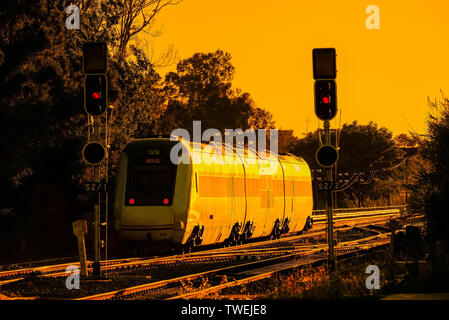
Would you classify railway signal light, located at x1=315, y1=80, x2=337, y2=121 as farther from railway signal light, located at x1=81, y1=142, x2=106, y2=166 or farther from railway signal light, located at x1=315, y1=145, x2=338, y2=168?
railway signal light, located at x1=81, y1=142, x2=106, y2=166

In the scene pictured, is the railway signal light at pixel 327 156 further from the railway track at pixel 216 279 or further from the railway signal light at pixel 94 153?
the railway signal light at pixel 94 153

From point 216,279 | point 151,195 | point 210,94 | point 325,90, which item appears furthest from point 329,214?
point 210,94

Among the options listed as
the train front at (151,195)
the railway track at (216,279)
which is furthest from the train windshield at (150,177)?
the railway track at (216,279)

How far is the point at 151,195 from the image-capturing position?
87.6 ft

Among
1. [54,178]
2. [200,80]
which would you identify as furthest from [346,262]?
[200,80]

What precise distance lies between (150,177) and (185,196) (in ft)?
4.04

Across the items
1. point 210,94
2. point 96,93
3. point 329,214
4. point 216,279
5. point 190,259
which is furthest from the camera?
point 210,94

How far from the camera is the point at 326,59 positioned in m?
18.0

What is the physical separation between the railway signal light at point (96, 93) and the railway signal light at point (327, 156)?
449 centimetres

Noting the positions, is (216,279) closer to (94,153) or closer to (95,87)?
(94,153)

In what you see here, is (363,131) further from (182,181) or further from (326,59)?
(326,59)

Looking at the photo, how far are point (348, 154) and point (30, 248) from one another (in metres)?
59.1

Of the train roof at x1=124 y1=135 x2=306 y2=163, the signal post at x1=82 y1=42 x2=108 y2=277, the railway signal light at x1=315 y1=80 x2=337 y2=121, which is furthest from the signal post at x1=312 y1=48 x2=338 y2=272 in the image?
the train roof at x1=124 y1=135 x2=306 y2=163

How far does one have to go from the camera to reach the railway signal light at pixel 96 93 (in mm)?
18734
